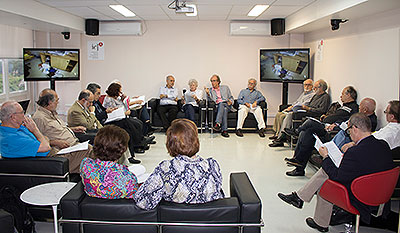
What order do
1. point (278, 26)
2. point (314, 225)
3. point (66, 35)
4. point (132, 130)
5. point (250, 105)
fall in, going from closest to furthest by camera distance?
1. point (314, 225)
2. point (132, 130)
3. point (250, 105)
4. point (278, 26)
5. point (66, 35)

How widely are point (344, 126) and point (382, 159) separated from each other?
1.81m

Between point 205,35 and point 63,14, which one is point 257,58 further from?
point 63,14

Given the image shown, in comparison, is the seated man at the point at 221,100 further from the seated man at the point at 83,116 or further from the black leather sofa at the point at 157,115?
the seated man at the point at 83,116

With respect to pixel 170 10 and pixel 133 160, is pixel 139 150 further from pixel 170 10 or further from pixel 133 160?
pixel 170 10

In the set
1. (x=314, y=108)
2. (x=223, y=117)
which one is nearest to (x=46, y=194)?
(x=314, y=108)

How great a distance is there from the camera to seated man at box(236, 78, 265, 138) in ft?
27.1

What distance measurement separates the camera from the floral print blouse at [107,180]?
2.66 metres

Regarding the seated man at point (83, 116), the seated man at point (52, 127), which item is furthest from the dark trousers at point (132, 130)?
the seated man at point (52, 127)

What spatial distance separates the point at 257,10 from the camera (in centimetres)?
759

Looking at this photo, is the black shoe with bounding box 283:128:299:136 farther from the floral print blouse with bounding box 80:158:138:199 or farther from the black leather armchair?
the floral print blouse with bounding box 80:158:138:199

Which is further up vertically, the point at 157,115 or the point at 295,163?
the point at 157,115

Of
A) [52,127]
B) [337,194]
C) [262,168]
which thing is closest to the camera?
[337,194]

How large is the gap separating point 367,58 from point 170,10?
3931mm

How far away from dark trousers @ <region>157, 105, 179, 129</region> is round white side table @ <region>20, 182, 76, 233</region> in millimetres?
5097
